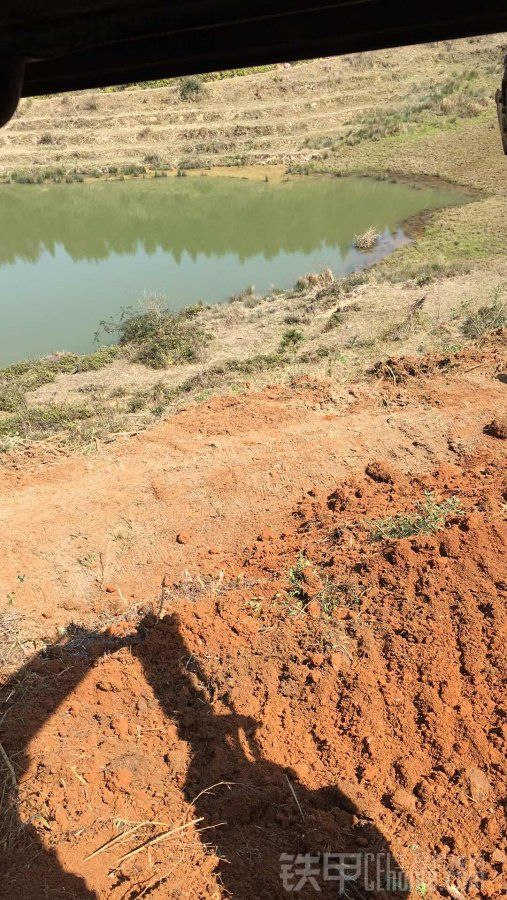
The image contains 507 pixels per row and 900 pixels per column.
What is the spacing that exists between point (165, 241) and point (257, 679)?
58.7 feet

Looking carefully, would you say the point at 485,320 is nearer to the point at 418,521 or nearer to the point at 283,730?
the point at 418,521

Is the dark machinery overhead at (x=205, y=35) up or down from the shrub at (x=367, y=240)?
up

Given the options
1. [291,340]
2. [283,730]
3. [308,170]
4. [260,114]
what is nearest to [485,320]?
[291,340]

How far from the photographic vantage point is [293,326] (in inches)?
464

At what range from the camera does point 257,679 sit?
4062mm

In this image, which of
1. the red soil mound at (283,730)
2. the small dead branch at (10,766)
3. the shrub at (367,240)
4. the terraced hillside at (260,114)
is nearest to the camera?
the red soil mound at (283,730)

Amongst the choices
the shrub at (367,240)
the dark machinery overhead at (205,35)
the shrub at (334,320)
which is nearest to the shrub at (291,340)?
the shrub at (334,320)

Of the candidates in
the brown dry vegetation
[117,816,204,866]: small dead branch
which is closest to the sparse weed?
[117,816,204,866]: small dead branch

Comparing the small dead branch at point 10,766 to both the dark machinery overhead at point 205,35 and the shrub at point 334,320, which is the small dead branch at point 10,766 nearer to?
the dark machinery overhead at point 205,35

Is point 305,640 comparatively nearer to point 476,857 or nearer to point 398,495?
point 476,857

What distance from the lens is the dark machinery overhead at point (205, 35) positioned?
1.85 metres

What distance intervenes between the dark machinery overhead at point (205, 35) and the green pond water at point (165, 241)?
35.9 feet

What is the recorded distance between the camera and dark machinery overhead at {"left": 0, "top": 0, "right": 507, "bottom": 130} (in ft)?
6.07

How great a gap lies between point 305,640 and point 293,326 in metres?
8.45
